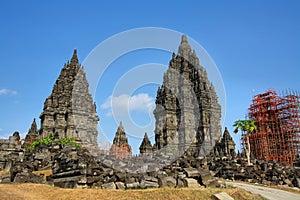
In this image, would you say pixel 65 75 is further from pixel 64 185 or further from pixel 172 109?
pixel 64 185

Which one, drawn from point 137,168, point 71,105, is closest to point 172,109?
point 71,105

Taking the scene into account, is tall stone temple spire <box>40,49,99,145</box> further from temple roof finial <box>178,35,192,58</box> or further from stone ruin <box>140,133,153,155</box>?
temple roof finial <box>178,35,192,58</box>

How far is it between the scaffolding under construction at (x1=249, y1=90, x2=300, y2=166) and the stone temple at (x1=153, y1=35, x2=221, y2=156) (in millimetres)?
6005

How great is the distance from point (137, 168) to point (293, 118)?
31.8 m

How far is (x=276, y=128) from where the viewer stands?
40344mm

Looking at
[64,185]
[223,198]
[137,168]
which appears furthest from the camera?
[137,168]

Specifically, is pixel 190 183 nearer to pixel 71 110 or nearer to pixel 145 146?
pixel 145 146

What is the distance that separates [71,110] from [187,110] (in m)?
17.0

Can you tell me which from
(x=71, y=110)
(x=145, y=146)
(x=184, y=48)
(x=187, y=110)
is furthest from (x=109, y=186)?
(x=184, y=48)

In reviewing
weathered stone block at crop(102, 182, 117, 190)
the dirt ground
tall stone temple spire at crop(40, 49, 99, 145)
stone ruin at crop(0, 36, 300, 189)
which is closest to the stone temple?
stone ruin at crop(0, 36, 300, 189)

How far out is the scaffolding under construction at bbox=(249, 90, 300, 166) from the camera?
37.9 metres

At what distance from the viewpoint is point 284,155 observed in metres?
37.1

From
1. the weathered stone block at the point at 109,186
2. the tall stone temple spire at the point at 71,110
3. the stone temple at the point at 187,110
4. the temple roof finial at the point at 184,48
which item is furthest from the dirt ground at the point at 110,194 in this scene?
the temple roof finial at the point at 184,48

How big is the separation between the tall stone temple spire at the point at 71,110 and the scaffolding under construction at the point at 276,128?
23815 mm
